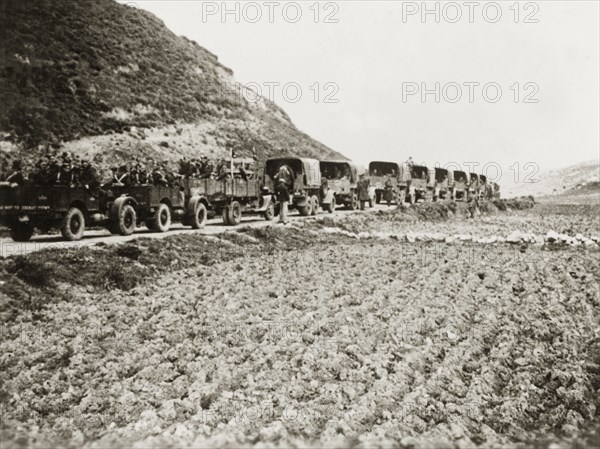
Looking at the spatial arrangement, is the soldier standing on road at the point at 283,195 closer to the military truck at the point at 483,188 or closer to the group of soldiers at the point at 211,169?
the group of soldiers at the point at 211,169

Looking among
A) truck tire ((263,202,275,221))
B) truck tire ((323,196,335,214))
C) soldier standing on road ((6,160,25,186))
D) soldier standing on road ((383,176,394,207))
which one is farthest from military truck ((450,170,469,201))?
soldier standing on road ((6,160,25,186))

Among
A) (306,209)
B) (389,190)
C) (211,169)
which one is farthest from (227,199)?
(389,190)

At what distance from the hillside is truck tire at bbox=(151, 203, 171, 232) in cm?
1885

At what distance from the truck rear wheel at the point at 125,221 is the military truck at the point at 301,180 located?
24.6 feet

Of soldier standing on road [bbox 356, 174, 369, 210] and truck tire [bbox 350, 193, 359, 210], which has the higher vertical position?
soldier standing on road [bbox 356, 174, 369, 210]

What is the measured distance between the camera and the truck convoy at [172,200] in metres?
13.5

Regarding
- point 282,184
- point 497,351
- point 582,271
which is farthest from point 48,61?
point 497,351

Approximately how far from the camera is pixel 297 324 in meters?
8.39

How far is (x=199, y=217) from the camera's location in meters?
17.7

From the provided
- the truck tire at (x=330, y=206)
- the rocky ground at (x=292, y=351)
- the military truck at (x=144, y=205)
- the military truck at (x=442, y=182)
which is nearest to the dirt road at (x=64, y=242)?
the military truck at (x=144, y=205)

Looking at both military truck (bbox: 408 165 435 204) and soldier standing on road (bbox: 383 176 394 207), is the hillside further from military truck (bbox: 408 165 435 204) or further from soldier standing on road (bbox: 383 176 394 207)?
military truck (bbox: 408 165 435 204)

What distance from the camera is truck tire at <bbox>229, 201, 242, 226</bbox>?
19359 millimetres

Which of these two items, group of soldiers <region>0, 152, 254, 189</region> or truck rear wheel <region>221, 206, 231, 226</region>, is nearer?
group of soldiers <region>0, 152, 254, 189</region>

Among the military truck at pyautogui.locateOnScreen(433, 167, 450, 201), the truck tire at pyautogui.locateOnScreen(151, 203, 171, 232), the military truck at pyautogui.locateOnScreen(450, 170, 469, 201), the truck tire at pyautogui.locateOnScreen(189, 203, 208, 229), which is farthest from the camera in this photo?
the military truck at pyautogui.locateOnScreen(450, 170, 469, 201)
